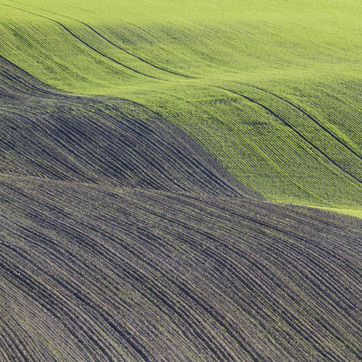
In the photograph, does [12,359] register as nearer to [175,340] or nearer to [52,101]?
[175,340]

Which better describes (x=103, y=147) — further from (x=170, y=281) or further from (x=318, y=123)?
(x=318, y=123)

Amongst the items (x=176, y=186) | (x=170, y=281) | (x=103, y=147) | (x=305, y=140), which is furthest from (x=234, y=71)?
(x=170, y=281)

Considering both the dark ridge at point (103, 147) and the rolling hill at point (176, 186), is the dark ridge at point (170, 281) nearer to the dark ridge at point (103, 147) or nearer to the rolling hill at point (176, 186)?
the rolling hill at point (176, 186)

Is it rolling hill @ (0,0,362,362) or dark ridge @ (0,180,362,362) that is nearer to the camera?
dark ridge @ (0,180,362,362)

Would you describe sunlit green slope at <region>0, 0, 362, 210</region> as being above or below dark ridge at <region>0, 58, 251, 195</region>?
above

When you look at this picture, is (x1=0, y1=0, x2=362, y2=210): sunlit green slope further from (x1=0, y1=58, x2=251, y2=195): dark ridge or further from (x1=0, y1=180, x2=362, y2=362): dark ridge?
(x1=0, y1=180, x2=362, y2=362): dark ridge

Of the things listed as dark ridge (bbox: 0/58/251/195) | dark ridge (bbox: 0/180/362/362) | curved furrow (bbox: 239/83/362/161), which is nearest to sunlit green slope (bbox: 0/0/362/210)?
curved furrow (bbox: 239/83/362/161)

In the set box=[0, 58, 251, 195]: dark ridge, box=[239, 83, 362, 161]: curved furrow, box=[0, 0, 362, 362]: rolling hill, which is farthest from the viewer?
box=[239, 83, 362, 161]: curved furrow
